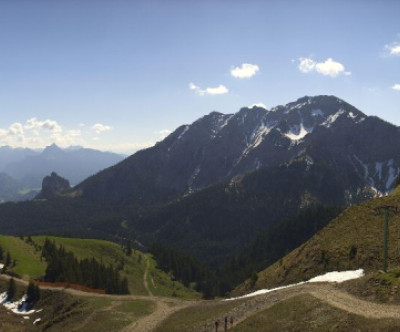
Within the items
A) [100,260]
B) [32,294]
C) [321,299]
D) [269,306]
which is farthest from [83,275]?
[321,299]

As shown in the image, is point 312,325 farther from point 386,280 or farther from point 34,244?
point 34,244

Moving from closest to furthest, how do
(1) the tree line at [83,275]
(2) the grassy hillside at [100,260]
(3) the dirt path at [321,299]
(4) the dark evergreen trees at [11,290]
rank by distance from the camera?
(3) the dirt path at [321,299]
(4) the dark evergreen trees at [11,290]
(1) the tree line at [83,275]
(2) the grassy hillside at [100,260]

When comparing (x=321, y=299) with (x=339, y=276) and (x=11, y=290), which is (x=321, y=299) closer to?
(x=339, y=276)

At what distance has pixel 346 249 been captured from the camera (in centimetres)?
6994

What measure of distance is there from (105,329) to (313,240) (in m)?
A: 46.5

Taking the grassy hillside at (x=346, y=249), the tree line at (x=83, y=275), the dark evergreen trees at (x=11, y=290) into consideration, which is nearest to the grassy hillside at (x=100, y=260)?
the tree line at (x=83, y=275)

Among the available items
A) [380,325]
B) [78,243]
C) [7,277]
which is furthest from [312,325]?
[78,243]

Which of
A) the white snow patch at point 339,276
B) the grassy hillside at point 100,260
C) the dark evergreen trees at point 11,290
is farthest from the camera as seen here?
the grassy hillside at point 100,260

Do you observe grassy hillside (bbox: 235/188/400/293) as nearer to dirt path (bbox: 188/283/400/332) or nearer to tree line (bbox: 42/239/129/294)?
dirt path (bbox: 188/283/400/332)

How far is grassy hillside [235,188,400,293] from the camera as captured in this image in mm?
64625

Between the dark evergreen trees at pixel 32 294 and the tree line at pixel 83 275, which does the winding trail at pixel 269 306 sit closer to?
the dark evergreen trees at pixel 32 294

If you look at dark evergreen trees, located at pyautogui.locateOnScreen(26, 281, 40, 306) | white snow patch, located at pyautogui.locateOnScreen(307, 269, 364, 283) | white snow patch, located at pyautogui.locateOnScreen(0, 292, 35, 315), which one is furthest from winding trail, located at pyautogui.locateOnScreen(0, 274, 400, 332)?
dark evergreen trees, located at pyautogui.locateOnScreen(26, 281, 40, 306)

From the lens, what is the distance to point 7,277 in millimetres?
114938

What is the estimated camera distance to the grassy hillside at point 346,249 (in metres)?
64.6
